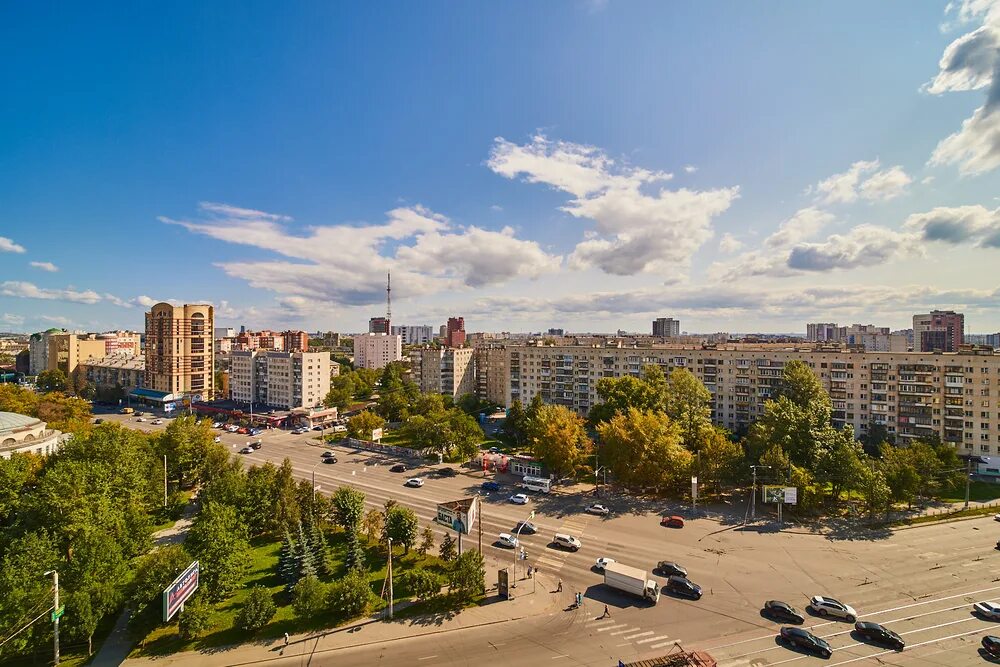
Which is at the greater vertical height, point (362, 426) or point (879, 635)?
point (362, 426)

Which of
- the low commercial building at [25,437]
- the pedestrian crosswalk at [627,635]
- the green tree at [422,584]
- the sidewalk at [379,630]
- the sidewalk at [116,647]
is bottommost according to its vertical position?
the sidewalk at [116,647]

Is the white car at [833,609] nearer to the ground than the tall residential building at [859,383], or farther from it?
nearer to the ground

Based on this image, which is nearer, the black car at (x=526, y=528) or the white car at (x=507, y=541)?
the white car at (x=507, y=541)

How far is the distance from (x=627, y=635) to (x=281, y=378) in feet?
294

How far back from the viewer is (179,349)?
328ft

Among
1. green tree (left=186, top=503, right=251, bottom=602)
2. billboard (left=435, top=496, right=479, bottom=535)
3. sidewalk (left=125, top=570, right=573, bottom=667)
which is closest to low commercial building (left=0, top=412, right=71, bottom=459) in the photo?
green tree (left=186, top=503, right=251, bottom=602)

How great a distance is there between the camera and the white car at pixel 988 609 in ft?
79.4

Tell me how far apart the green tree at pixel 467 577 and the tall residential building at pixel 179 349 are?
100 metres

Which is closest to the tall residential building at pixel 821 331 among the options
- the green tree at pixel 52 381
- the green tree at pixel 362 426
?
the green tree at pixel 362 426

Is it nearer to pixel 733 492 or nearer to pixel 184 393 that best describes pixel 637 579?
pixel 733 492

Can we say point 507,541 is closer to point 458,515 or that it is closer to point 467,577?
point 458,515

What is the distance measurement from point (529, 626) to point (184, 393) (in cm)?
10580

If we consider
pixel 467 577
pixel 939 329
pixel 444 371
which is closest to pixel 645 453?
pixel 467 577

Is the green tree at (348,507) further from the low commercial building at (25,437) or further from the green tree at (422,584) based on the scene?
the low commercial building at (25,437)
